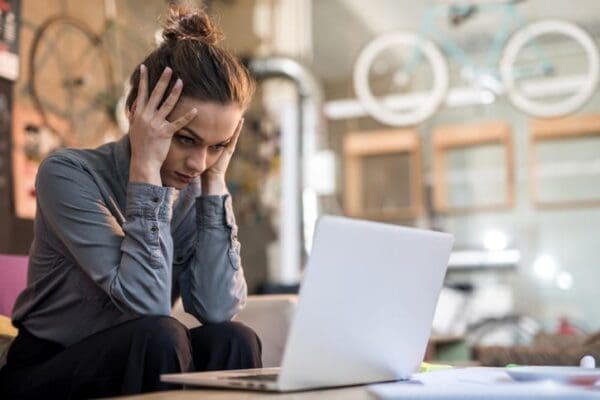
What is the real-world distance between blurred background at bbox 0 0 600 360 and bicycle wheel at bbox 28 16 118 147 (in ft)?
0.48

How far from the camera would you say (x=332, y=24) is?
521cm

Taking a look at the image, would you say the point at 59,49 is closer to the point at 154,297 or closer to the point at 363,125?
the point at 363,125

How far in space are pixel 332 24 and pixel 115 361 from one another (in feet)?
13.9

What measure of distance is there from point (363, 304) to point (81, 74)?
2876 mm

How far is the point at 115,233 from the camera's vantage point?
1365 mm

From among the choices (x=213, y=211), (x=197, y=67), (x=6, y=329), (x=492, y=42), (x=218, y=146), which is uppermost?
(x=492, y=42)

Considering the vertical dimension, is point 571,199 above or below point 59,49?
below

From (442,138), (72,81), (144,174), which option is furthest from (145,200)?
(442,138)

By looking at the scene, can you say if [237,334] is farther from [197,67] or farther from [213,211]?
[197,67]

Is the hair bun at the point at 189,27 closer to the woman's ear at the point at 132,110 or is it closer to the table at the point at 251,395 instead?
the woman's ear at the point at 132,110

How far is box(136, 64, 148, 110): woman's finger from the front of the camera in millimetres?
1440

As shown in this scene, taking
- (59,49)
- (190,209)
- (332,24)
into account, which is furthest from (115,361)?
(332,24)

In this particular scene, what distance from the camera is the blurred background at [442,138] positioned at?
4566mm

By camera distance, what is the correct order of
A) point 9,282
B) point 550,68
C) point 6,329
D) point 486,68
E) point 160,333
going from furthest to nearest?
point 486,68 < point 550,68 < point 9,282 < point 6,329 < point 160,333
